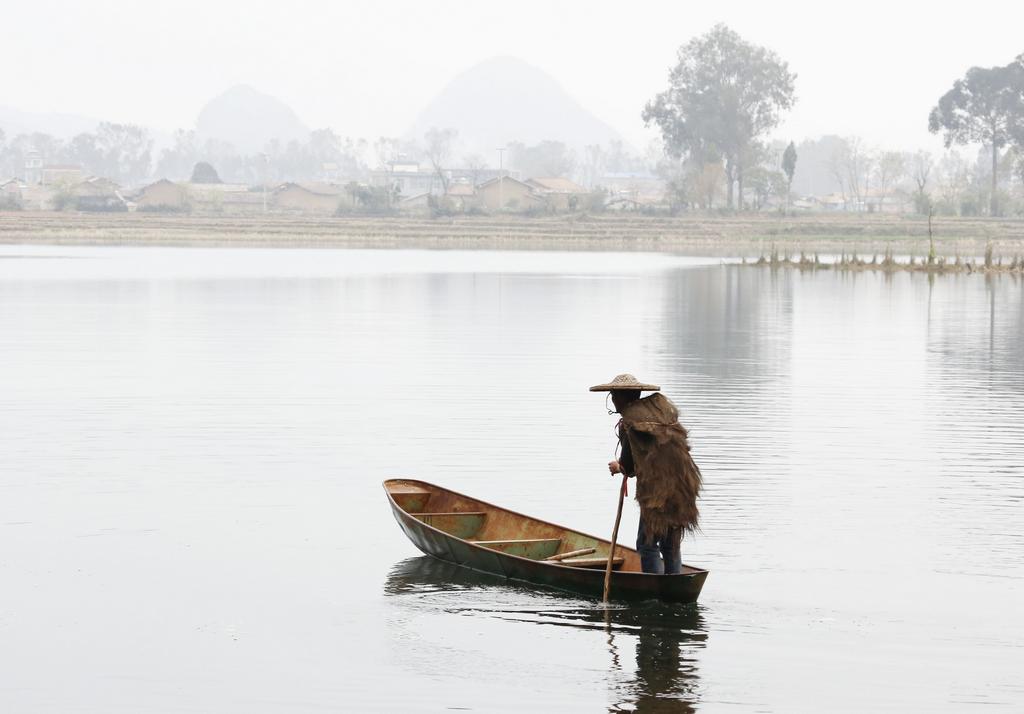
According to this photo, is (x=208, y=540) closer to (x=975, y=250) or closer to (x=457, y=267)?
(x=457, y=267)

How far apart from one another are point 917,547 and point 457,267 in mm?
67496

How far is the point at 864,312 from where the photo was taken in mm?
49531

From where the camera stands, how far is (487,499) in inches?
712

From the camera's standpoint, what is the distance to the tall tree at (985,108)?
134 m

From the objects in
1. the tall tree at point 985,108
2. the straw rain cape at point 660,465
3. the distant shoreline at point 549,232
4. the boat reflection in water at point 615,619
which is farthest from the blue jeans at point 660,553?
the tall tree at point 985,108

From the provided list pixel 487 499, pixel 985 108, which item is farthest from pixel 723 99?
pixel 487 499

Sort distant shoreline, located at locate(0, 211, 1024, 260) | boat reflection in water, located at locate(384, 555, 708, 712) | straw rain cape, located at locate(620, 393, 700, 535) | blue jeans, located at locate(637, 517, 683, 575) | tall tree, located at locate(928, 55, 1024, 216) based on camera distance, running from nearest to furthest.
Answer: boat reflection in water, located at locate(384, 555, 708, 712), straw rain cape, located at locate(620, 393, 700, 535), blue jeans, located at locate(637, 517, 683, 575), distant shoreline, located at locate(0, 211, 1024, 260), tall tree, located at locate(928, 55, 1024, 216)

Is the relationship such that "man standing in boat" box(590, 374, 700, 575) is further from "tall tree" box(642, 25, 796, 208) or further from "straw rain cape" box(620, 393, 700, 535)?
"tall tree" box(642, 25, 796, 208)

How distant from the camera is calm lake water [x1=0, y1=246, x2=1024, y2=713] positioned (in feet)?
37.3

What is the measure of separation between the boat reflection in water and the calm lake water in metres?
0.04

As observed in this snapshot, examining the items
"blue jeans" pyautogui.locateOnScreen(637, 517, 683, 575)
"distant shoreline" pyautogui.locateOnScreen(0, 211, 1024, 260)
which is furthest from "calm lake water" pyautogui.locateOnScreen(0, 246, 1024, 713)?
"distant shoreline" pyautogui.locateOnScreen(0, 211, 1024, 260)

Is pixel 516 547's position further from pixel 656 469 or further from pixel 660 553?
pixel 656 469

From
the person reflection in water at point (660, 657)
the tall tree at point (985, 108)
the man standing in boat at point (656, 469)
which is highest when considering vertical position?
the tall tree at point (985, 108)

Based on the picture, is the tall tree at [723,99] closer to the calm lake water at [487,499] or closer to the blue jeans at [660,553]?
the calm lake water at [487,499]
